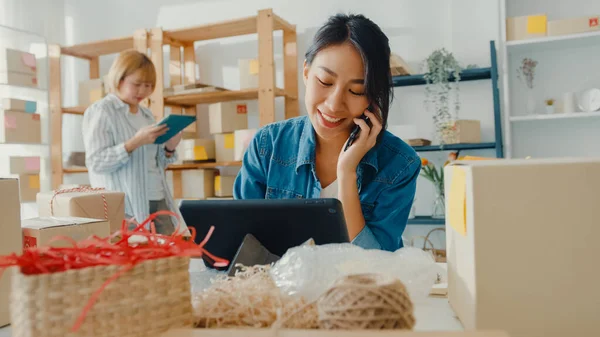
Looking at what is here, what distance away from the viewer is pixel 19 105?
3.40m

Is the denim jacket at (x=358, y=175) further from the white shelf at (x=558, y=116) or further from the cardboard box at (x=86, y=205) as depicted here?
the white shelf at (x=558, y=116)

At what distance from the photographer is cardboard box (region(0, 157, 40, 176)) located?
340 centimetres

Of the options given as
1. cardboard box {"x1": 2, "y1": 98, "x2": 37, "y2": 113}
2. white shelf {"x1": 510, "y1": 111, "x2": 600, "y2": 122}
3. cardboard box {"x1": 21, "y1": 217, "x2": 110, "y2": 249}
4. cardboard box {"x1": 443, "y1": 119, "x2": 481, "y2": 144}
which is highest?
cardboard box {"x1": 2, "y1": 98, "x2": 37, "y2": 113}

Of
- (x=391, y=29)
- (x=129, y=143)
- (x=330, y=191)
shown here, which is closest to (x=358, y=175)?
(x=330, y=191)

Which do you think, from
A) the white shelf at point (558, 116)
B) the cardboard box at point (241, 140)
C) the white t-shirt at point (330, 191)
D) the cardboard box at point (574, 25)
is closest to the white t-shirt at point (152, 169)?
the cardboard box at point (241, 140)

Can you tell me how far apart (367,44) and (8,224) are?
0.89 metres

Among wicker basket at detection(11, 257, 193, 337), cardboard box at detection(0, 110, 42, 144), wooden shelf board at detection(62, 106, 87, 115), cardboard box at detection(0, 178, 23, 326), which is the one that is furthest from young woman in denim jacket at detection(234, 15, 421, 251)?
wooden shelf board at detection(62, 106, 87, 115)

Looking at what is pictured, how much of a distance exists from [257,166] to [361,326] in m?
1.00

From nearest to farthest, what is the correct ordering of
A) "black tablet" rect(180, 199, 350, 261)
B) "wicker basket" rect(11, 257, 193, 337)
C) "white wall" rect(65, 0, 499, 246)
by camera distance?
"wicker basket" rect(11, 257, 193, 337) → "black tablet" rect(180, 199, 350, 261) → "white wall" rect(65, 0, 499, 246)

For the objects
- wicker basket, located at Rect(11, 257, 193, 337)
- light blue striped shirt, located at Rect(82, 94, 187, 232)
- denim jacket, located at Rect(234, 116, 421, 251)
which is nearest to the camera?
wicker basket, located at Rect(11, 257, 193, 337)

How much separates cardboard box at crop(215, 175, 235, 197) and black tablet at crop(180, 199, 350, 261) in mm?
2467

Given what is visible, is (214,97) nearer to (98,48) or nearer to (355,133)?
(98,48)

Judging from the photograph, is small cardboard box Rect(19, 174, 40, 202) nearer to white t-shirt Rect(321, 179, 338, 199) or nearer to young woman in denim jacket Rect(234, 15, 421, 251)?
young woman in denim jacket Rect(234, 15, 421, 251)

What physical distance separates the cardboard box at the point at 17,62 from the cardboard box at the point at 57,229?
282 centimetres
